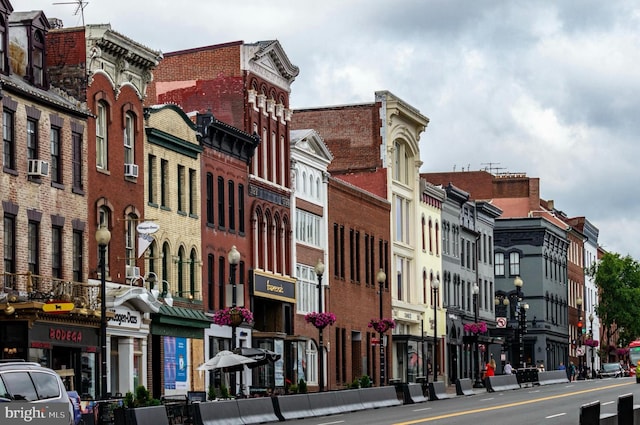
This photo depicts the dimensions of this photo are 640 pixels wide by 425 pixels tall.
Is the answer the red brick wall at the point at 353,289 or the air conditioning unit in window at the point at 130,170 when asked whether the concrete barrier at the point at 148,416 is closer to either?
the air conditioning unit in window at the point at 130,170

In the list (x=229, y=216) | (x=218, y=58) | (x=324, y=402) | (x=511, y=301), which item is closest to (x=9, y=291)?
(x=324, y=402)

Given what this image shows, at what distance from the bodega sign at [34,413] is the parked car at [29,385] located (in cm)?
18

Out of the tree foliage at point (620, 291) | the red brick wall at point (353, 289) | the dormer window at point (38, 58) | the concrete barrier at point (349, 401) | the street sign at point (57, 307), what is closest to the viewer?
the street sign at point (57, 307)

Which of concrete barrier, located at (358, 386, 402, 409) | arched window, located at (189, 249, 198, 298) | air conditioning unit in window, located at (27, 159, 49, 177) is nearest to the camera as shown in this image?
air conditioning unit in window, located at (27, 159, 49, 177)

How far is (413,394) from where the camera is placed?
59.9m

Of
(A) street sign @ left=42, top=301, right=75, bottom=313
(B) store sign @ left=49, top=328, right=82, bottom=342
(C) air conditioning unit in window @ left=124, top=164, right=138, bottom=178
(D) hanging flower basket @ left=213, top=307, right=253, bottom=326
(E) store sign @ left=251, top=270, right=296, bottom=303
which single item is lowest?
(B) store sign @ left=49, top=328, right=82, bottom=342

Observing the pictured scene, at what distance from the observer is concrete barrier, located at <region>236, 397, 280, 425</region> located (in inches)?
1693

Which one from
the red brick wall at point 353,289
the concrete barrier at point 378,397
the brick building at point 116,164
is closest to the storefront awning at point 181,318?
the brick building at point 116,164

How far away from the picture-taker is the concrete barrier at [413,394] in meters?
59.1

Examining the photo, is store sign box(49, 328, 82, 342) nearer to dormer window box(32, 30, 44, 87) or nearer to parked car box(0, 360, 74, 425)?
dormer window box(32, 30, 44, 87)

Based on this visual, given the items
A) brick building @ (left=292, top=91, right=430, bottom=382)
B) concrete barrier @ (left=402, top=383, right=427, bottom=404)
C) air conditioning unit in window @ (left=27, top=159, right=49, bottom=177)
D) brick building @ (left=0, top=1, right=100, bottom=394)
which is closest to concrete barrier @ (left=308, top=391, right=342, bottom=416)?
brick building @ (left=0, top=1, right=100, bottom=394)

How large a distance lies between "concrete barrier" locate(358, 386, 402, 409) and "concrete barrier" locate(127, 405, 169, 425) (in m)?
16.0

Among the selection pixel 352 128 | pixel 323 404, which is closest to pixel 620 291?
pixel 352 128

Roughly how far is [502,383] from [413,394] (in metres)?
15.8
